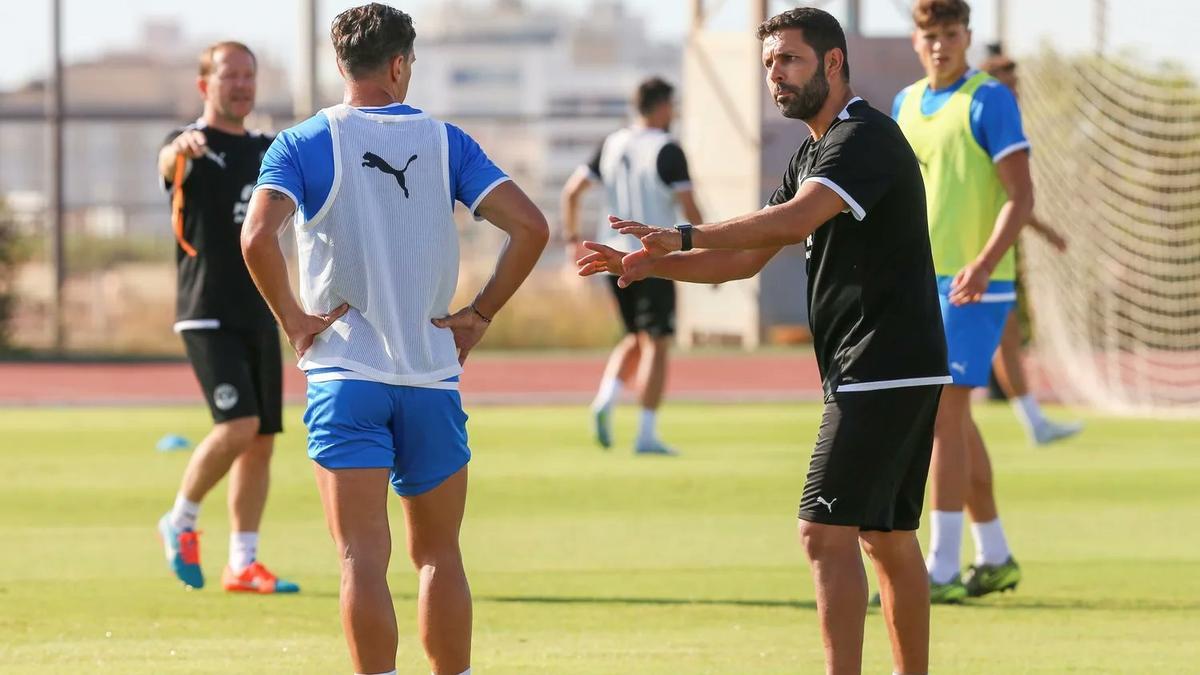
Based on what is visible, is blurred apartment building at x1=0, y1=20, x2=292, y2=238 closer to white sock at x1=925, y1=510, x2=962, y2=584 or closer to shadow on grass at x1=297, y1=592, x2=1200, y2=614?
shadow on grass at x1=297, y1=592, x2=1200, y2=614

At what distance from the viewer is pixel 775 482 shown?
12344 mm

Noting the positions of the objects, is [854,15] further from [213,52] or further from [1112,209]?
[213,52]

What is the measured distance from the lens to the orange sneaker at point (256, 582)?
8.41 metres

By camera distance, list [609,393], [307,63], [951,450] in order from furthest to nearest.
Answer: [307,63] → [609,393] → [951,450]

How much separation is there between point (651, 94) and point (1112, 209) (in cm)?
679

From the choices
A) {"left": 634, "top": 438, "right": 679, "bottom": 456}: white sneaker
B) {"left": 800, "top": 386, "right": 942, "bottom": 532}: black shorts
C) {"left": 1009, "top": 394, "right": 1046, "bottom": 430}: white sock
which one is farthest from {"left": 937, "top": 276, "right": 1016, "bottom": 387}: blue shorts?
{"left": 1009, "top": 394, "right": 1046, "bottom": 430}: white sock

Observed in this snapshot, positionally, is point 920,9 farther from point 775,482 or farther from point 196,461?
point 775,482

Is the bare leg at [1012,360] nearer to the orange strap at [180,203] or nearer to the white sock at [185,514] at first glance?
the orange strap at [180,203]

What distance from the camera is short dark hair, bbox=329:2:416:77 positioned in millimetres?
5641

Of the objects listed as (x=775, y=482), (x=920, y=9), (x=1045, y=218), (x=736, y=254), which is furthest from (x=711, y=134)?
(x=736, y=254)

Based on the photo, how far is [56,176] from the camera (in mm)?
26781

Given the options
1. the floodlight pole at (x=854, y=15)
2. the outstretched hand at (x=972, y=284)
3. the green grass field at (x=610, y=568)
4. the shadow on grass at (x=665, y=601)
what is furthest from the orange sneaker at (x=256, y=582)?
the floodlight pole at (x=854, y=15)

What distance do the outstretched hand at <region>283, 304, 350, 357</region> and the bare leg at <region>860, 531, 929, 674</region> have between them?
1637mm

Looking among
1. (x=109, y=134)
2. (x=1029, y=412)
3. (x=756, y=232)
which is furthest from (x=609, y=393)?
(x=109, y=134)
